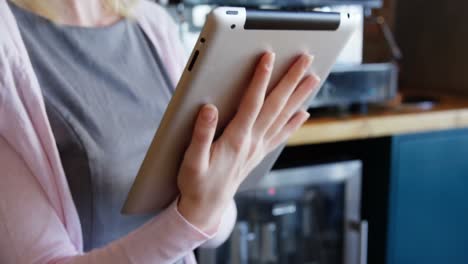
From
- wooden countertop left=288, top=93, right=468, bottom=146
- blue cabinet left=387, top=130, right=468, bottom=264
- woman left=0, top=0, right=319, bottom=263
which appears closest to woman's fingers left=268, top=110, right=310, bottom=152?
woman left=0, top=0, right=319, bottom=263

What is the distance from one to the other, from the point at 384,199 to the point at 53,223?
0.88 metres

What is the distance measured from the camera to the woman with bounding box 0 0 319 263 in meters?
0.58

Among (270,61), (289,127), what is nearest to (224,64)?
(270,61)

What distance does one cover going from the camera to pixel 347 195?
1.29 m

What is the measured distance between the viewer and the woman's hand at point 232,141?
570 millimetres

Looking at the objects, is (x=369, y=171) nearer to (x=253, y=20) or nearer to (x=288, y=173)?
(x=288, y=173)

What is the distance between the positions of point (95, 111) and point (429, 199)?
936mm

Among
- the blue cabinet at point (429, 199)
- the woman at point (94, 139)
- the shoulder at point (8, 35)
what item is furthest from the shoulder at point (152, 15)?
the blue cabinet at point (429, 199)

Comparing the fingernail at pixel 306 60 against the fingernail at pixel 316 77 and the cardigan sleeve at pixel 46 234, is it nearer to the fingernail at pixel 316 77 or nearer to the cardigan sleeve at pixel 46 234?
the fingernail at pixel 316 77

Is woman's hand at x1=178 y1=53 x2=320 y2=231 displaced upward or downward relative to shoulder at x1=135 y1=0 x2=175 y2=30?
downward

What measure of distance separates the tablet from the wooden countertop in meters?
0.50

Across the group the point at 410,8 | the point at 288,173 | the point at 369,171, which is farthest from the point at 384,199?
the point at 410,8

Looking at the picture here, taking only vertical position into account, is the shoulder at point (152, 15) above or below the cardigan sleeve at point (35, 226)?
above

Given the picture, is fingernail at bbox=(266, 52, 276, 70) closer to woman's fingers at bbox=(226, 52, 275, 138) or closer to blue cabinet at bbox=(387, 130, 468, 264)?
woman's fingers at bbox=(226, 52, 275, 138)
